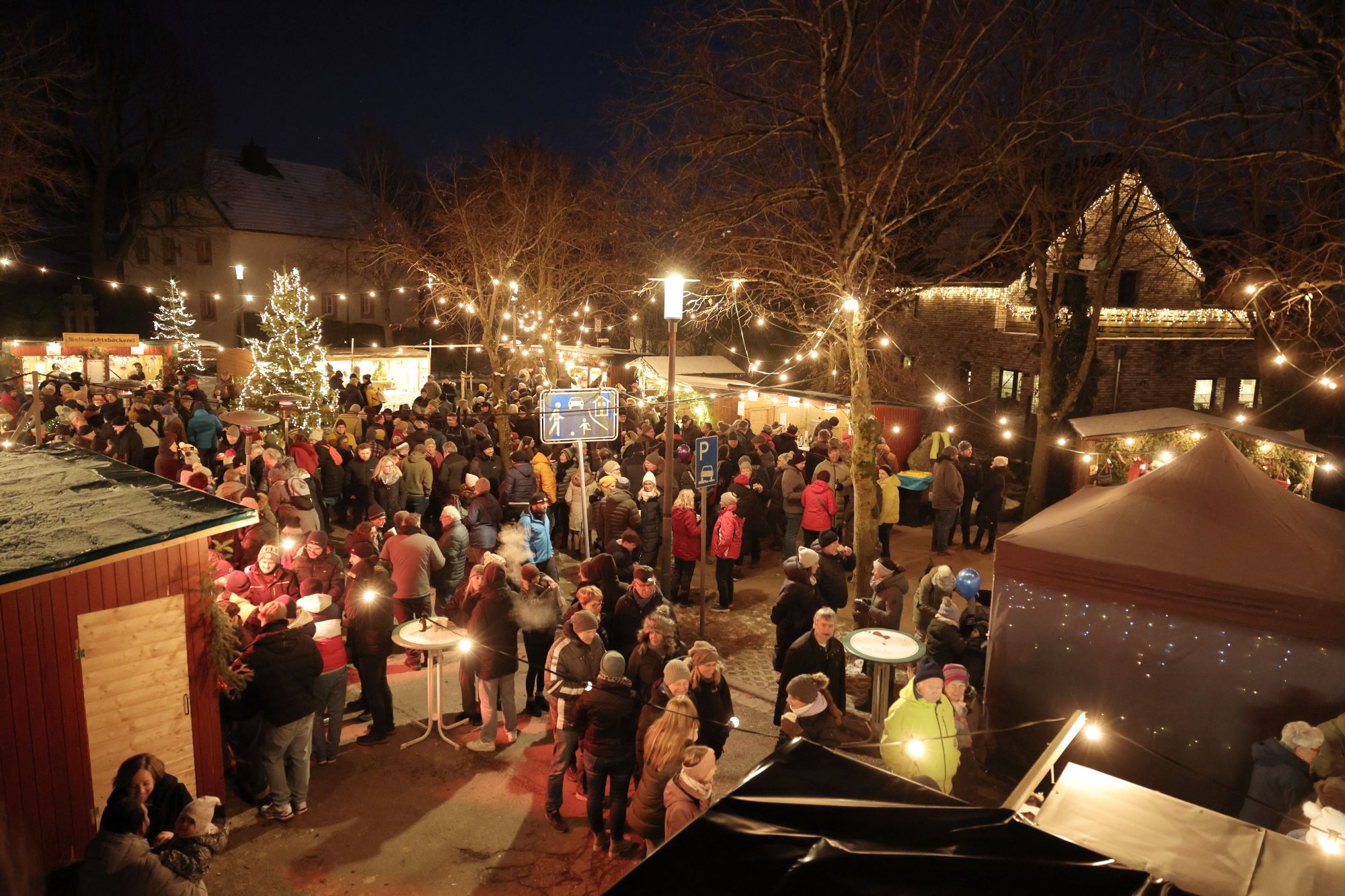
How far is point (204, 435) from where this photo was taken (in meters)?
15.0

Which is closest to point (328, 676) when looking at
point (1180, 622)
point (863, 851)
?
point (863, 851)

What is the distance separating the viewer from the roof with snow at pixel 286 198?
40.0 m

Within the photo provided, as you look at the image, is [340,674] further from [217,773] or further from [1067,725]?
[1067,725]

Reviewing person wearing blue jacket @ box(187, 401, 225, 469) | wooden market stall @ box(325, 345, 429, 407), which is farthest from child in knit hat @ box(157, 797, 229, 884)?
wooden market stall @ box(325, 345, 429, 407)

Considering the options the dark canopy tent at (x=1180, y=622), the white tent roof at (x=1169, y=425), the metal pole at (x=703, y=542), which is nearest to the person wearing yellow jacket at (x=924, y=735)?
the dark canopy tent at (x=1180, y=622)

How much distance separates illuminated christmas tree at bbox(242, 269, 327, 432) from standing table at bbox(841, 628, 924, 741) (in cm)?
1512

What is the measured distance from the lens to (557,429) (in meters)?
10.1

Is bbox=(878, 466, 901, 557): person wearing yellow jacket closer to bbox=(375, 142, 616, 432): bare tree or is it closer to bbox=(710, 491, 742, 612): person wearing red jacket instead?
bbox=(710, 491, 742, 612): person wearing red jacket

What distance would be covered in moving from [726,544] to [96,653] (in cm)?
674

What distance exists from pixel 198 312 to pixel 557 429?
39114 millimetres

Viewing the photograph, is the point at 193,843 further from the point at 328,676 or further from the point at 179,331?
the point at 179,331

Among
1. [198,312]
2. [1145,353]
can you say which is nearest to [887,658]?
[1145,353]

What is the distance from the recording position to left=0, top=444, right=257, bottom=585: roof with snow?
205 inches

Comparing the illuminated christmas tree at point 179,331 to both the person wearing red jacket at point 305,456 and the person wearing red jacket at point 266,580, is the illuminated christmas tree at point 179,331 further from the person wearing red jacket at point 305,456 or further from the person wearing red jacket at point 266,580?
the person wearing red jacket at point 266,580
